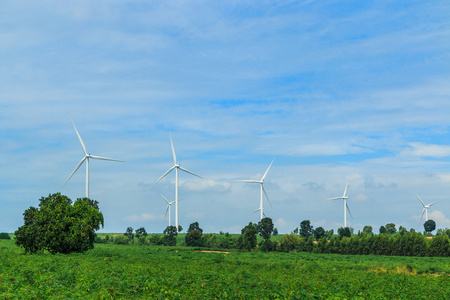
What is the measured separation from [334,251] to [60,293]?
99529 mm

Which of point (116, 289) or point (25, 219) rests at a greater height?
point (25, 219)

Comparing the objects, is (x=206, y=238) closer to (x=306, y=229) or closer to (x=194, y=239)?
(x=194, y=239)

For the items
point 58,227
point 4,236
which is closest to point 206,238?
point 4,236

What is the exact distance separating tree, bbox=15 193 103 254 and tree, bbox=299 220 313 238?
91953mm

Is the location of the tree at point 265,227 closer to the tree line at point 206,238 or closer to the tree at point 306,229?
the tree line at point 206,238

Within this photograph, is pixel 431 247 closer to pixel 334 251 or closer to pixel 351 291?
pixel 334 251

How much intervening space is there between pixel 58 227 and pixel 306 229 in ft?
323

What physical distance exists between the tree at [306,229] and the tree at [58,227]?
9195 cm

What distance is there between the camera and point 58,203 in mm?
64312

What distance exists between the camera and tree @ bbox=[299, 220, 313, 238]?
14321 centimetres

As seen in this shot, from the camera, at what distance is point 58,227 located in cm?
6050

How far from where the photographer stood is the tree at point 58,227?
60.5 m

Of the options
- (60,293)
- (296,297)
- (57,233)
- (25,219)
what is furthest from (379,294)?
(25,219)

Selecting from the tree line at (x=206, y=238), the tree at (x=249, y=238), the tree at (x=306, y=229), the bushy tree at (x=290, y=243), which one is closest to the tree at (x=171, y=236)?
the tree line at (x=206, y=238)
